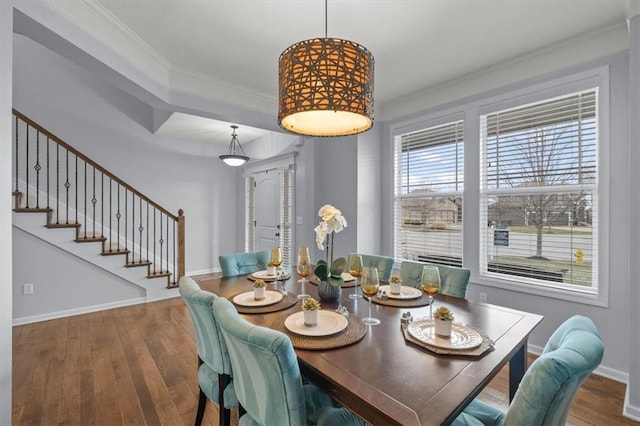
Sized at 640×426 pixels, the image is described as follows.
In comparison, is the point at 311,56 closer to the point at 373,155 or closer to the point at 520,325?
the point at 520,325

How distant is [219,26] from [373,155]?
7.33ft

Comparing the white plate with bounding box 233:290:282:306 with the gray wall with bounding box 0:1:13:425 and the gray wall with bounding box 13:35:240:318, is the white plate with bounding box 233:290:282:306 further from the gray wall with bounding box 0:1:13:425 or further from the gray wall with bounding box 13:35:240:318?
the gray wall with bounding box 13:35:240:318

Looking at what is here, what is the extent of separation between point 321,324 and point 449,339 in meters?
0.55

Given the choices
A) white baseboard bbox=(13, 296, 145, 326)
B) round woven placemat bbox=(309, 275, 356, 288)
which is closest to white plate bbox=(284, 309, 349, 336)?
round woven placemat bbox=(309, 275, 356, 288)

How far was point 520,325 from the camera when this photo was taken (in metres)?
1.38

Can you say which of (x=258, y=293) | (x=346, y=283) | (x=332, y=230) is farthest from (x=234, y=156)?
(x=332, y=230)

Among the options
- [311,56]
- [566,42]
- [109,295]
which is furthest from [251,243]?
[566,42]

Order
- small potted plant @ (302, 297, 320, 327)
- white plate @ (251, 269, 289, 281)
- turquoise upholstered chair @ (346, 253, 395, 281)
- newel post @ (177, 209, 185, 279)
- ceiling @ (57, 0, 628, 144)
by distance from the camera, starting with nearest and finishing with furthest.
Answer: small potted plant @ (302, 297, 320, 327)
ceiling @ (57, 0, 628, 144)
white plate @ (251, 269, 289, 281)
turquoise upholstered chair @ (346, 253, 395, 281)
newel post @ (177, 209, 185, 279)

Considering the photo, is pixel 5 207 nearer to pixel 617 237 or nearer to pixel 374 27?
pixel 374 27

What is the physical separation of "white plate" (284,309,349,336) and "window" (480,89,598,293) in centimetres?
218

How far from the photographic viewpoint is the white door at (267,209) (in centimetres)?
523

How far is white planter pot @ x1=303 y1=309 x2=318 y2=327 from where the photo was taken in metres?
1.34

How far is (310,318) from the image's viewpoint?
134cm

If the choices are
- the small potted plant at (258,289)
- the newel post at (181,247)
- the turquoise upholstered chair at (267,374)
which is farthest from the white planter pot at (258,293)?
the newel post at (181,247)
